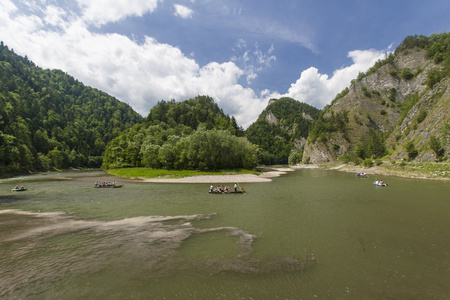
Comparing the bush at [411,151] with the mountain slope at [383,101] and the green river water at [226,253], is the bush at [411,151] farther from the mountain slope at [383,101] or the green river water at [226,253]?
the green river water at [226,253]

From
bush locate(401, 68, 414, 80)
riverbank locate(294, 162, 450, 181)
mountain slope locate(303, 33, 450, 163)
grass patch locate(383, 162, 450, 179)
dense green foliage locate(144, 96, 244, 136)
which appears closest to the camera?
grass patch locate(383, 162, 450, 179)

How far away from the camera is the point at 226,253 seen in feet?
56.2

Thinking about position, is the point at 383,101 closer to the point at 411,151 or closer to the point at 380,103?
the point at 380,103

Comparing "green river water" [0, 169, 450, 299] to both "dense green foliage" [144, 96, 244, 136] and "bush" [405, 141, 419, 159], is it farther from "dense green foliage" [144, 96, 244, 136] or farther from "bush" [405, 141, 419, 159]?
"dense green foliage" [144, 96, 244, 136]

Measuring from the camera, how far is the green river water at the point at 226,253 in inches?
486

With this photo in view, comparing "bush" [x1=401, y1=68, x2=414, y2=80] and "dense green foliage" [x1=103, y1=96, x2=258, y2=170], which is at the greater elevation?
"bush" [x1=401, y1=68, x2=414, y2=80]

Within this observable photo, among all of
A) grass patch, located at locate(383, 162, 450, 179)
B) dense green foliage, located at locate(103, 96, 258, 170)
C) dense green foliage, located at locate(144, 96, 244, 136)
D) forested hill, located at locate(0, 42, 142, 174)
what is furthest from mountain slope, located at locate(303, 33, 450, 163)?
forested hill, located at locate(0, 42, 142, 174)

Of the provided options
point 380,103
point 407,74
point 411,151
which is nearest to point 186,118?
point 411,151

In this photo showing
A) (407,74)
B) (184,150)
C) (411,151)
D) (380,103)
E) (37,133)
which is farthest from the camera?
(380,103)

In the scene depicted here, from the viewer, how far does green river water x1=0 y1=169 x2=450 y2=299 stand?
12.3 metres

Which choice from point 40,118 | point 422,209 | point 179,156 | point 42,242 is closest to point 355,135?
point 179,156

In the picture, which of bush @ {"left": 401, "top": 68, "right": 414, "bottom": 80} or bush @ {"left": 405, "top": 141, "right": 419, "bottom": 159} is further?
bush @ {"left": 401, "top": 68, "right": 414, "bottom": 80}

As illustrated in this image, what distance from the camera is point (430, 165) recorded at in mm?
73062

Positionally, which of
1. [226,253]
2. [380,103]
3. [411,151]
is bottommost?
[226,253]
